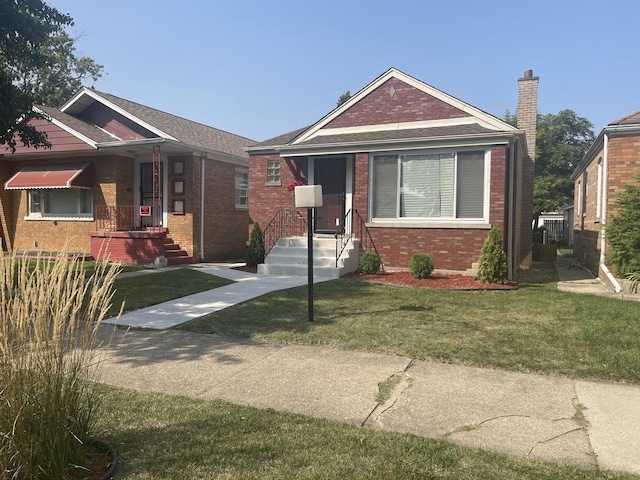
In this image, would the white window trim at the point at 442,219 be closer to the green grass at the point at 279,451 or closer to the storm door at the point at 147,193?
the storm door at the point at 147,193

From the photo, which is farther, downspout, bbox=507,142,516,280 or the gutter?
downspout, bbox=507,142,516,280

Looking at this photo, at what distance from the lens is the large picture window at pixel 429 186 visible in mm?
11719

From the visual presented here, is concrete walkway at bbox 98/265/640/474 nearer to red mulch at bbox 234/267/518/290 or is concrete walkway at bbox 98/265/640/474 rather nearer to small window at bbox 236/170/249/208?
red mulch at bbox 234/267/518/290

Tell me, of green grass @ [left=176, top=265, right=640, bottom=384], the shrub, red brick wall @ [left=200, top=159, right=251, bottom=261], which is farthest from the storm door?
green grass @ [left=176, top=265, right=640, bottom=384]

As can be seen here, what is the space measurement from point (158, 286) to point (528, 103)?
45.5 feet

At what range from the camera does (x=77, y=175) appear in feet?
51.6

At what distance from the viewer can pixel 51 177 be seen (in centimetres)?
1622

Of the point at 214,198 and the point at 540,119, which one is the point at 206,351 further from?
the point at 540,119

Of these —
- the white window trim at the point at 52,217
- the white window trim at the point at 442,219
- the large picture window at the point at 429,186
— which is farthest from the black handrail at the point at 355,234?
the white window trim at the point at 52,217

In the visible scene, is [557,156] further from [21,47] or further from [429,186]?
[21,47]

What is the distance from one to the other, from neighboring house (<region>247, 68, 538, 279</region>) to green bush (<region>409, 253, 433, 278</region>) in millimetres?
937

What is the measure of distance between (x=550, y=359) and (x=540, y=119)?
136ft

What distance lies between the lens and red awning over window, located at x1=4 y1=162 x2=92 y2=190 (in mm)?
15781

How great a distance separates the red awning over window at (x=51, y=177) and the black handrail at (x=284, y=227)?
6.94 meters
